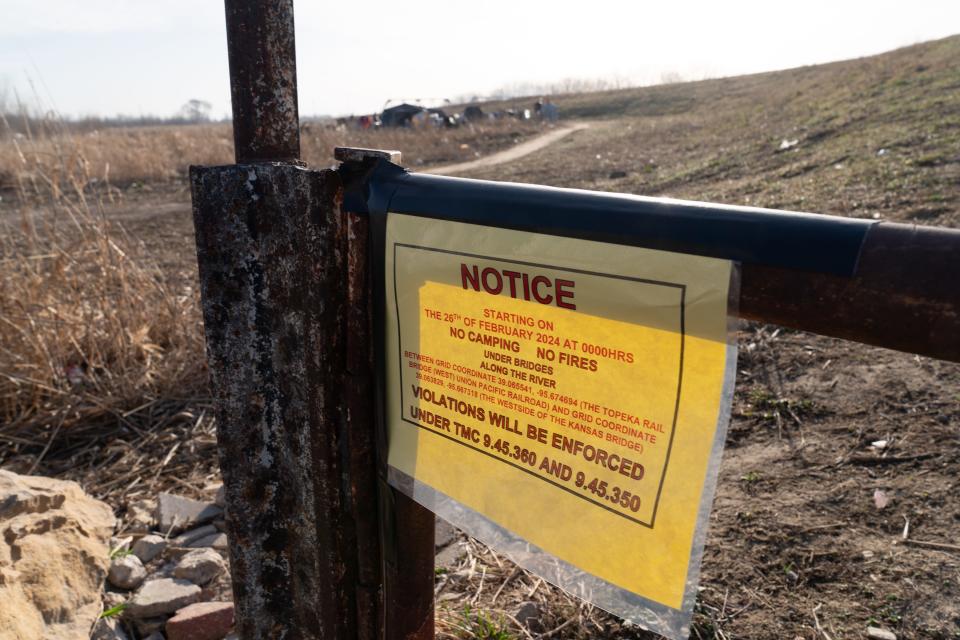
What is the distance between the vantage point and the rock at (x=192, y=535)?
2.71 m

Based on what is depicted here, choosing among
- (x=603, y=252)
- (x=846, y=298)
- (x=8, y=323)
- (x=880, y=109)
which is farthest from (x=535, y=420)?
(x=880, y=109)

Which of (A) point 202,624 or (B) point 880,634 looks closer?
(B) point 880,634

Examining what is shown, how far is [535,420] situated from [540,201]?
320 mm

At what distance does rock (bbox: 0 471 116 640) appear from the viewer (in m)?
2.03

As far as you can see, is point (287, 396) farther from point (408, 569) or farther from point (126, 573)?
point (126, 573)

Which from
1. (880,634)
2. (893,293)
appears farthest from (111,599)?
(893,293)

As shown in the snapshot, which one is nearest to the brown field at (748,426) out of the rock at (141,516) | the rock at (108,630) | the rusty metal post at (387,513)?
the rock at (141,516)

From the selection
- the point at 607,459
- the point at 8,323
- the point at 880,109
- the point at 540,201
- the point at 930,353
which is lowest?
the point at 8,323

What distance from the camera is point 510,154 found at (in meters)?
20.5

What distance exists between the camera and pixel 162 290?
4.29 meters

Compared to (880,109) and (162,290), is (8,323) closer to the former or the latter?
(162,290)

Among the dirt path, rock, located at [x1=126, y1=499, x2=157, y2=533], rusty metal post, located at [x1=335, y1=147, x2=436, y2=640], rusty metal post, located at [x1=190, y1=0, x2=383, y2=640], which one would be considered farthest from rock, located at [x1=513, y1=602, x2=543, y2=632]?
the dirt path

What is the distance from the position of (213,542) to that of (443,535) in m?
0.94

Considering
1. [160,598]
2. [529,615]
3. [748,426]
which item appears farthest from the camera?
[748,426]
